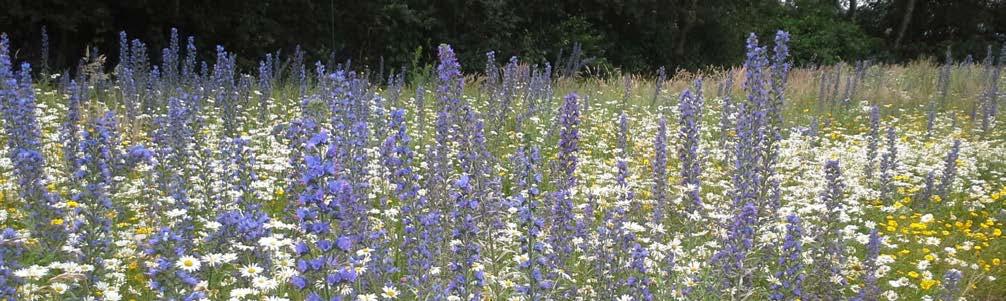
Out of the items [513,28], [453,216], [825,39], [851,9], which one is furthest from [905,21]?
[453,216]

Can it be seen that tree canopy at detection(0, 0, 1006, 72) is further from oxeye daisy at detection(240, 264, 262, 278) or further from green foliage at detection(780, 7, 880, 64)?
oxeye daisy at detection(240, 264, 262, 278)

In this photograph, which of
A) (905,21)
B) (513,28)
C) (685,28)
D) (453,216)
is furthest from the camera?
(905,21)

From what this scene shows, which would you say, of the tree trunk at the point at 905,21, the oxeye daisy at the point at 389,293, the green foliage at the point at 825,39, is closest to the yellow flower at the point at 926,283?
the oxeye daisy at the point at 389,293


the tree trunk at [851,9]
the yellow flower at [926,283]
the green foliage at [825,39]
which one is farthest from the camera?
the tree trunk at [851,9]

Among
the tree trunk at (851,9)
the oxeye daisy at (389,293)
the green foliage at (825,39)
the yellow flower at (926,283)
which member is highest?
the tree trunk at (851,9)

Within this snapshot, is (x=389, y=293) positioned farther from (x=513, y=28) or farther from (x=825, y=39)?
(x=825, y=39)

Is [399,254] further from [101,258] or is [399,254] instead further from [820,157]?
[820,157]

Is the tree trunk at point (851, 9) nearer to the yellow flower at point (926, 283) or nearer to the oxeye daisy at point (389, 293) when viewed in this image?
the yellow flower at point (926, 283)

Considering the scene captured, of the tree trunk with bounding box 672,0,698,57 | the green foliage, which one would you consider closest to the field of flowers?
the tree trunk with bounding box 672,0,698,57

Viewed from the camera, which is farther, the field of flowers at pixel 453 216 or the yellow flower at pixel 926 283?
the yellow flower at pixel 926 283

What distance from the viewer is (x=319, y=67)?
5832mm

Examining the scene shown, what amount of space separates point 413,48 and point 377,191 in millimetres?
12483

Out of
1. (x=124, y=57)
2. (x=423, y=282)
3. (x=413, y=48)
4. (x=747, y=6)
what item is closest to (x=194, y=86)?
(x=124, y=57)

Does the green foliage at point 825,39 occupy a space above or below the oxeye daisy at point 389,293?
above
